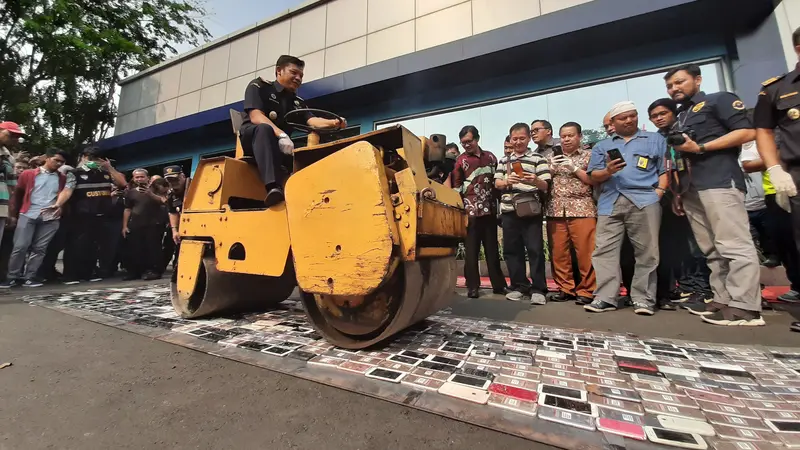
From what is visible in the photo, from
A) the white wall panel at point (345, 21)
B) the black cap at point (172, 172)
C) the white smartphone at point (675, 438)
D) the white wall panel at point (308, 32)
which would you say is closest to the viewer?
the white smartphone at point (675, 438)

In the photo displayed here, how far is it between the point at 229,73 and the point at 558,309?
399 inches

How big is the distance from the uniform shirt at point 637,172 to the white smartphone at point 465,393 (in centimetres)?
250

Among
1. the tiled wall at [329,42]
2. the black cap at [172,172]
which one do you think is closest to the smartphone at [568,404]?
the black cap at [172,172]

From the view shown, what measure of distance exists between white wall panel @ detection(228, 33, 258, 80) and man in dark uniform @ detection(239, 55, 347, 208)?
283 inches

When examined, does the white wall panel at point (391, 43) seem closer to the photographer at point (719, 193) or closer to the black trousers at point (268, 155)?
the photographer at point (719, 193)

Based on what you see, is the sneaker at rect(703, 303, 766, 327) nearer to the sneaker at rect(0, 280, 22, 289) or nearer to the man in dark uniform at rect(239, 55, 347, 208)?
the man in dark uniform at rect(239, 55, 347, 208)

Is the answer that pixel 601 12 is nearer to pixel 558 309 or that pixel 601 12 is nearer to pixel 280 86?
pixel 558 309

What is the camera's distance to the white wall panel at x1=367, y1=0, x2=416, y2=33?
6719 millimetres

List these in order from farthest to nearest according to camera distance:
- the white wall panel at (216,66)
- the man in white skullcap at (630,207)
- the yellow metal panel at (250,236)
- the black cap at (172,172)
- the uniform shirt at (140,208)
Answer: the white wall panel at (216,66)
the uniform shirt at (140,208)
the black cap at (172,172)
the man in white skullcap at (630,207)
the yellow metal panel at (250,236)

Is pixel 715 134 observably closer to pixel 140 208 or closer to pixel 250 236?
pixel 250 236

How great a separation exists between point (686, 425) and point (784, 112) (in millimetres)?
2650

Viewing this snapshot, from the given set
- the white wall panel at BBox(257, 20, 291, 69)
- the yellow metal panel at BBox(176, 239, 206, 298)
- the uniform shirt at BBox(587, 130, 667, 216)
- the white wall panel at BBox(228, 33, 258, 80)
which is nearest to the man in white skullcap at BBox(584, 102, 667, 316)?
the uniform shirt at BBox(587, 130, 667, 216)

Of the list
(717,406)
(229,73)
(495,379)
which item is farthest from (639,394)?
(229,73)

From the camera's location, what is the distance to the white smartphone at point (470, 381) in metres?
1.35
